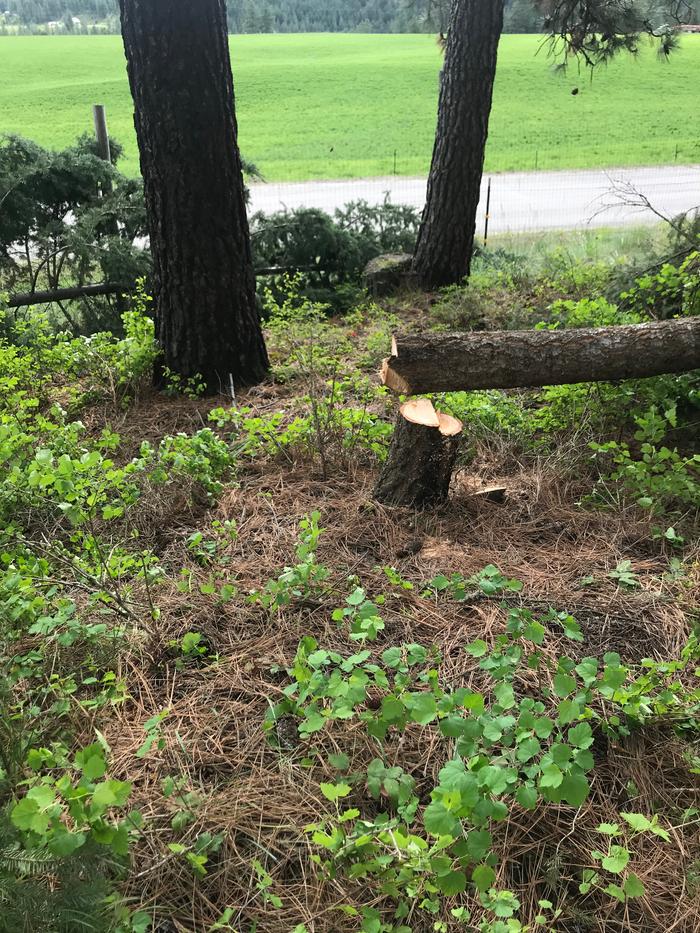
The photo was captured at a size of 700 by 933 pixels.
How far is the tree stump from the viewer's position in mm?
3082

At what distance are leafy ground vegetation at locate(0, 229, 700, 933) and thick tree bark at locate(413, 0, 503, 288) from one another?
3.37m

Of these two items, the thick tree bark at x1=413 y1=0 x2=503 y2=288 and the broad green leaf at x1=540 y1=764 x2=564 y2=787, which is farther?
the thick tree bark at x1=413 y1=0 x2=503 y2=288

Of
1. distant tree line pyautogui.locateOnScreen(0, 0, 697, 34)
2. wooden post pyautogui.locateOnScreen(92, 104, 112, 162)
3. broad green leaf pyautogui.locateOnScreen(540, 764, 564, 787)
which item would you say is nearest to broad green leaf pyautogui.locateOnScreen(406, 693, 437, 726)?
broad green leaf pyautogui.locateOnScreen(540, 764, 564, 787)

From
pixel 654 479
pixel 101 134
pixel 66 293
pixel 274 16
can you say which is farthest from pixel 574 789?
pixel 274 16

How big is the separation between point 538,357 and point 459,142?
4.49m

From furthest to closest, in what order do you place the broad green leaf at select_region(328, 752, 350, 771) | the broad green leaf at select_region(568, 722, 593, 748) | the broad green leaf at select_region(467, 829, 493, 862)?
1. the broad green leaf at select_region(328, 752, 350, 771)
2. the broad green leaf at select_region(568, 722, 593, 748)
3. the broad green leaf at select_region(467, 829, 493, 862)

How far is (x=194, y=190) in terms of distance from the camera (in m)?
4.29

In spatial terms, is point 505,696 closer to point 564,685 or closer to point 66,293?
point 564,685

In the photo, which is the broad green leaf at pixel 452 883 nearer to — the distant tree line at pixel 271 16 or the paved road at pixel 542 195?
the paved road at pixel 542 195

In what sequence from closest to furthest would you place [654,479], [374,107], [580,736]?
1. [580,736]
2. [654,479]
3. [374,107]

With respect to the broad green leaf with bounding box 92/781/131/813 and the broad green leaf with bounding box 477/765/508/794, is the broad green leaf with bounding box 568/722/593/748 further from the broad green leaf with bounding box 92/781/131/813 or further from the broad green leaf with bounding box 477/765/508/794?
the broad green leaf with bounding box 92/781/131/813

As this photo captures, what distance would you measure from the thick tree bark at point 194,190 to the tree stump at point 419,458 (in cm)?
175

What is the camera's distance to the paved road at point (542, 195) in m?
14.2

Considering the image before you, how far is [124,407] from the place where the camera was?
4480 mm
